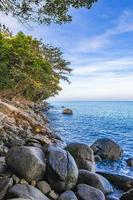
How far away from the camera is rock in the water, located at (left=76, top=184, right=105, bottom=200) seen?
1203cm

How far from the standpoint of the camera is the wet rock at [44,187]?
11.8m

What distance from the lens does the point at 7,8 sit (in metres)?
13.1

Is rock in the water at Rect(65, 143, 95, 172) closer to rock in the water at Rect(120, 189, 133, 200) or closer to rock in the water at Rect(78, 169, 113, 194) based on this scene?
rock in the water at Rect(78, 169, 113, 194)

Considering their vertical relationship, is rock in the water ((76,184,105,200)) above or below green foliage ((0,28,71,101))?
below

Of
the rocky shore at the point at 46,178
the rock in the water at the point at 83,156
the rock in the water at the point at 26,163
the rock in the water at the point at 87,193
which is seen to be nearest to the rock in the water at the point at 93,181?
the rocky shore at the point at 46,178

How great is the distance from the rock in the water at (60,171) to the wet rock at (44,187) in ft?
0.58

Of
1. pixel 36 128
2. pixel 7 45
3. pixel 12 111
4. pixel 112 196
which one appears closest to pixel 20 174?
pixel 112 196

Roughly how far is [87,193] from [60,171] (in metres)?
1.26

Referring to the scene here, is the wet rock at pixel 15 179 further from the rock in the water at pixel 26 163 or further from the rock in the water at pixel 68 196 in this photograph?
the rock in the water at pixel 68 196

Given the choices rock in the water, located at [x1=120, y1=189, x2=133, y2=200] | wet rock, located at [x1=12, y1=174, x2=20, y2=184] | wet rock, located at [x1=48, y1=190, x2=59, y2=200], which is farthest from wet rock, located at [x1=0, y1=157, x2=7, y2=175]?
rock in the water, located at [x1=120, y1=189, x2=133, y2=200]

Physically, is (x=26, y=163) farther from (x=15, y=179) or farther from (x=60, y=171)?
(x=60, y=171)

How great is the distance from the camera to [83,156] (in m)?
15.7

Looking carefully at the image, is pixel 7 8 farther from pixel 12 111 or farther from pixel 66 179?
pixel 12 111

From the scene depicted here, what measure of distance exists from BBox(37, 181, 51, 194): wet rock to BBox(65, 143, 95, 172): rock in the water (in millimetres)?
3484
